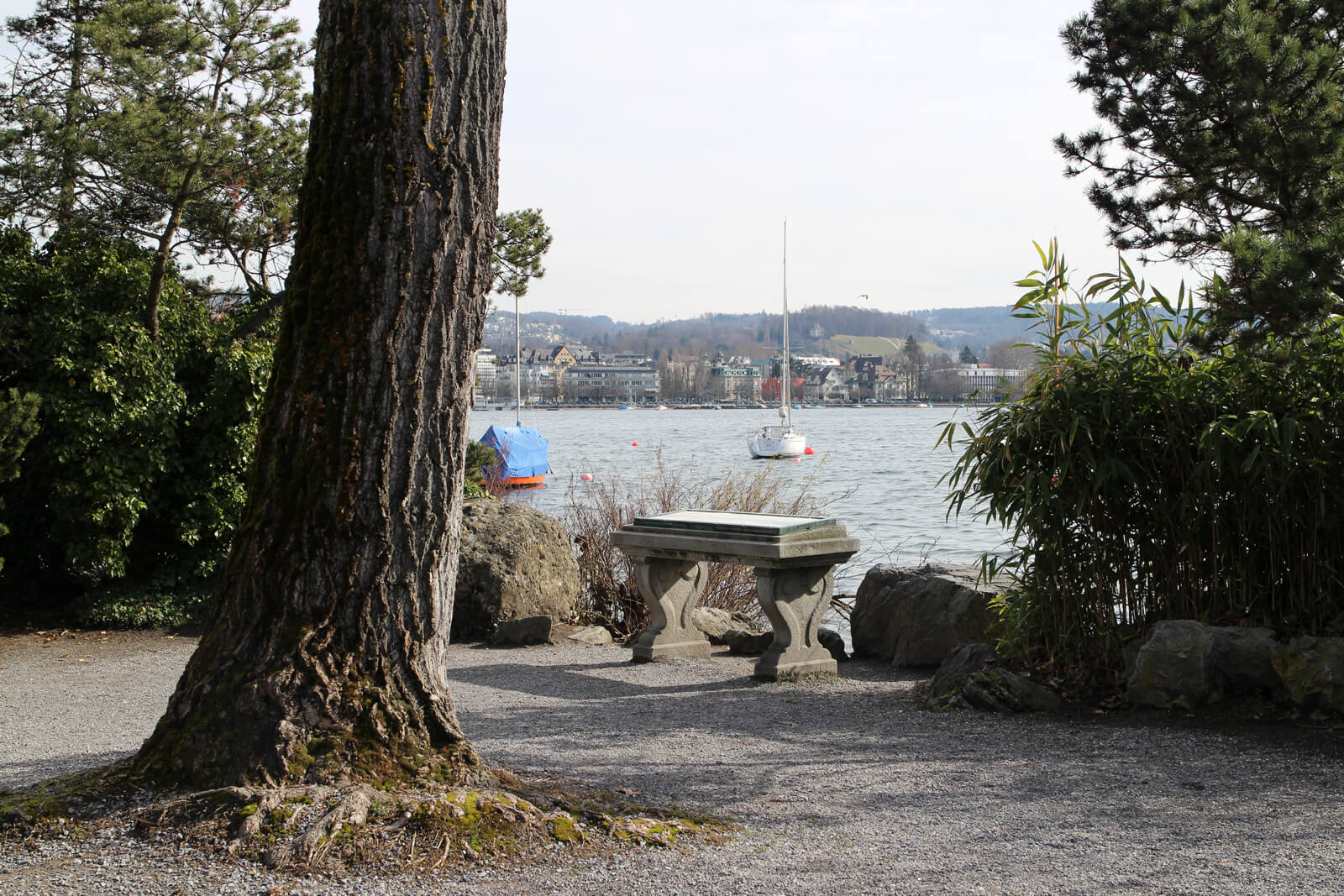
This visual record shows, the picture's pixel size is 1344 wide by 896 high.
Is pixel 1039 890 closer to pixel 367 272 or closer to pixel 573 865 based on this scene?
pixel 573 865

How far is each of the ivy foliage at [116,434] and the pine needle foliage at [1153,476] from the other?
5394 millimetres

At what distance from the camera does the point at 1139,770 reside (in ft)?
15.7

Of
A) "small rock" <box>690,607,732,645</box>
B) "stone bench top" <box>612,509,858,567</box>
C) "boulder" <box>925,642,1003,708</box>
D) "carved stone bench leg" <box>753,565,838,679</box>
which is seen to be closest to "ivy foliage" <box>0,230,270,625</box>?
"stone bench top" <box>612,509,858,567</box>

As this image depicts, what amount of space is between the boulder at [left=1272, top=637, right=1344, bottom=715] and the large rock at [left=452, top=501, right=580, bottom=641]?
5.28 m

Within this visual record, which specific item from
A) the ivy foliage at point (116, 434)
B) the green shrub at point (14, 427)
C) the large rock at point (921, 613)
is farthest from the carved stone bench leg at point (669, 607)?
the green shrub at point (14, 427)

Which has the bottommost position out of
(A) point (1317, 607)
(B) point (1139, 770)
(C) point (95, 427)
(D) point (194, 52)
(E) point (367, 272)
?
(B) point (1139, 770)

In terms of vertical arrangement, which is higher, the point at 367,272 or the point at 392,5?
the point at 392,5

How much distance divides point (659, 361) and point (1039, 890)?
430ft

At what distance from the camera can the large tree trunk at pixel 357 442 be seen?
12.2ft

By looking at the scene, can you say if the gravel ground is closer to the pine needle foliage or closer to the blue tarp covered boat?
the pine needle foliage

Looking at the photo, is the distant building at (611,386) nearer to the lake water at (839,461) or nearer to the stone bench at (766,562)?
the lake water at (839,461)

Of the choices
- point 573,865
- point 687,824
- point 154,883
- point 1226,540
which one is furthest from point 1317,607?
point 154,883

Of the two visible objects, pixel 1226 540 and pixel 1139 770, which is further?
pixel 1226 540

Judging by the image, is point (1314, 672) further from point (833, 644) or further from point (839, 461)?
point (839, 461)
